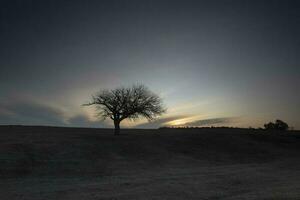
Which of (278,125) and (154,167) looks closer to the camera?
(154,167)

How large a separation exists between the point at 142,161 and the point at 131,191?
22094mm

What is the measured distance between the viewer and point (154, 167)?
39.8 metres

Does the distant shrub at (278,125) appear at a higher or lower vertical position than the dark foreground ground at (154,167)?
higher

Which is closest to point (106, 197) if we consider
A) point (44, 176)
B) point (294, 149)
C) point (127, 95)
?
point (44, 176)

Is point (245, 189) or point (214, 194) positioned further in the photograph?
point (245, 189)

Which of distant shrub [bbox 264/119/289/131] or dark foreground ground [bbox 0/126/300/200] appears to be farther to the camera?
distant shrub [bbox 264/119/289/131]

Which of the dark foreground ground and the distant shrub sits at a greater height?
the distant shrub

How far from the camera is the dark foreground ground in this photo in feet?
69.6

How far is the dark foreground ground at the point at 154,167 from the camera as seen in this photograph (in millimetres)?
21203

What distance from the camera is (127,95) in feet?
211

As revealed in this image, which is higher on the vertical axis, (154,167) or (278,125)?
(278,125)

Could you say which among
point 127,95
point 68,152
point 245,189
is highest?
point 127,95

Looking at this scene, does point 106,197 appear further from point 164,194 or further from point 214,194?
point 214,194

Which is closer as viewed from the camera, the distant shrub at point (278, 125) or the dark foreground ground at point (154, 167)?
the dark foreground ground at point (154, 167)
